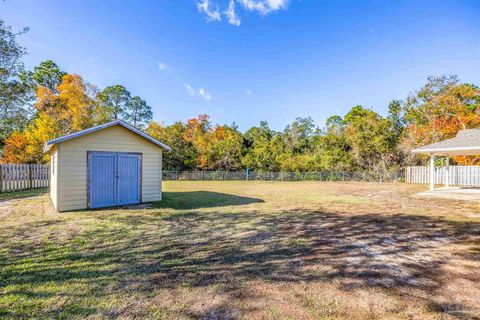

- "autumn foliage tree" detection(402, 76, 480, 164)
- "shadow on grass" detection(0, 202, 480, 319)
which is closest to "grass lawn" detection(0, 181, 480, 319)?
"shadow on grass" detection(0, 202, 480, 319)

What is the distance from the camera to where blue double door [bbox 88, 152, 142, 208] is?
25.1 feet

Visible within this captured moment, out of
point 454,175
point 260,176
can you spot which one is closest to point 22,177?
point 260,176

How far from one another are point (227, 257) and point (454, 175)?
2179cm

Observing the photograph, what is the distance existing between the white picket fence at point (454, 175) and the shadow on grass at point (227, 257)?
15.7 meters

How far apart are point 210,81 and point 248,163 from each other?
30.8ft

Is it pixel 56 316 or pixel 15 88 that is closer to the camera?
pixel 56 316

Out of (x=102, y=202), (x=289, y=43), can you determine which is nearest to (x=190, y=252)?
(x=102, y=202)

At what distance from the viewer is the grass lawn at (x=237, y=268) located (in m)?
2.39

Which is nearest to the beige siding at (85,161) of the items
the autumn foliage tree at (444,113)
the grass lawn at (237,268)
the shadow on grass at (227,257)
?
the grass lawn at (237,268)

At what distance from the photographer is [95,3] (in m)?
9.73

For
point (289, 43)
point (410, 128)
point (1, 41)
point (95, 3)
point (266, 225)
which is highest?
point (289, 43)

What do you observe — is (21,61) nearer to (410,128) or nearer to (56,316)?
(56,316)

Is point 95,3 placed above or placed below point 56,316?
above

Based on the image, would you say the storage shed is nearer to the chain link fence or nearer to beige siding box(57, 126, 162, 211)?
beige siding box(57, 126, 162, 211)
